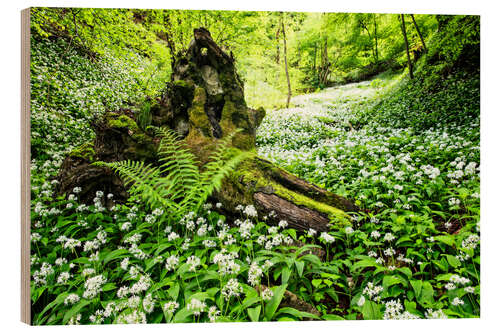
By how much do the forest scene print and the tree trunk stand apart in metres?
0.02

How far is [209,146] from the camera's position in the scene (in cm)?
305

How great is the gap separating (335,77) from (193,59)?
2.18m

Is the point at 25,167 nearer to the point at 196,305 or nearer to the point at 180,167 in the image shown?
the point at 180,167

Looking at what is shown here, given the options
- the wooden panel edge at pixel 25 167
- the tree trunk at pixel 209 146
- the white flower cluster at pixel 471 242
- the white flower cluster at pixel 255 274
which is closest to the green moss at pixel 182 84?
the tree trunk at pixel 209 146

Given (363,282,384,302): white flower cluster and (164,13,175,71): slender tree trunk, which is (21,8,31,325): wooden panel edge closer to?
(164,13,175,71): slender tree trunk

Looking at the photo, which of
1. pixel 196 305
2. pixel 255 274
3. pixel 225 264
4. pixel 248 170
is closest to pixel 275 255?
pixel 255 274

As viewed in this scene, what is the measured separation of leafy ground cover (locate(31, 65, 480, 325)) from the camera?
5.83ft

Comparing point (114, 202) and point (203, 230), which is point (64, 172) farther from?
A: point (203, 230)

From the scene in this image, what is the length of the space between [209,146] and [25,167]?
1800 mm

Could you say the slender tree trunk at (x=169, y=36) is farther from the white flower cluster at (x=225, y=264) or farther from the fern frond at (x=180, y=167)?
the white flower cluster at (x=225, y=264)

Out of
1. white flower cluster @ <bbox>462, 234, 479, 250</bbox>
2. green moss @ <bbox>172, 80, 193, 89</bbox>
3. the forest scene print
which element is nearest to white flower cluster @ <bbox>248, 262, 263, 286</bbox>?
the forest scene print
